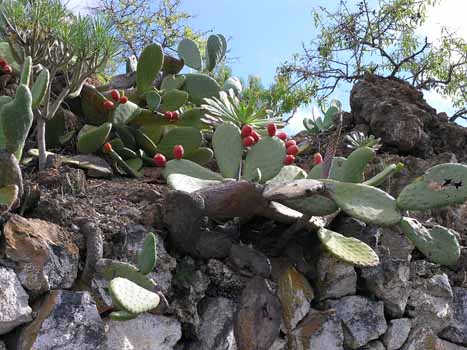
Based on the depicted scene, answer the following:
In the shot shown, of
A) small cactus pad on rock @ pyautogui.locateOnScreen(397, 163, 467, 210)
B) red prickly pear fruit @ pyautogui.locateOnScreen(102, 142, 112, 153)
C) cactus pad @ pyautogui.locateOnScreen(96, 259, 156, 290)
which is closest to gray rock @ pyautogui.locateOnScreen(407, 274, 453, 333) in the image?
small cactus pad on rock @ pyautogui.locateOnScreen(397, 163, 467, 210)

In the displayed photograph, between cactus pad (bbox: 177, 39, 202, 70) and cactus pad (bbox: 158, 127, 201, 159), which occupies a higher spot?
cactus pad (bbox: 177, 39, 202, 70)

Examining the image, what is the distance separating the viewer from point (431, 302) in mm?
3506

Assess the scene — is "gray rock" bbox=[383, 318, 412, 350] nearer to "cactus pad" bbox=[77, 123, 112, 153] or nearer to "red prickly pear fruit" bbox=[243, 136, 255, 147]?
"red prickly pear fruit" bbox=[243, 136, 255, 147]

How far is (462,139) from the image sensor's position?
489cm

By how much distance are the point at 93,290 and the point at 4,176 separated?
56 cm

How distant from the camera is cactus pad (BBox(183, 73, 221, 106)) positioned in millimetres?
4699

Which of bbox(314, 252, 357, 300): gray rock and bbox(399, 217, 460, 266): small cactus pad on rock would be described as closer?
bbox(399, 217, 460, 266): small cactus pad on rock

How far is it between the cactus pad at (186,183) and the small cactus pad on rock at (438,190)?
2.88 feet

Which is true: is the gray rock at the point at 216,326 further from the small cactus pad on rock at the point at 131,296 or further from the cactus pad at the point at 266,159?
the cactus pad at the point at 266,159

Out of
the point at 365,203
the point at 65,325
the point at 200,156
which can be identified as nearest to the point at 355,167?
the point at 365,203

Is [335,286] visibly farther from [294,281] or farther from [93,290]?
[93,290]

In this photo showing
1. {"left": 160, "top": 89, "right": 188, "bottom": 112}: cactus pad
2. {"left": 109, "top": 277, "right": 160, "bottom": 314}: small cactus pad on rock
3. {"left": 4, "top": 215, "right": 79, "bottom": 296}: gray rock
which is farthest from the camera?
{"left": 160, "top": 89, "right": 188, "bottom": 112}: cactus pad

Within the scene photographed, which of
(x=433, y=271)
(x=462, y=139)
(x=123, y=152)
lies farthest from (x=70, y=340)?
(x=462, y=139)

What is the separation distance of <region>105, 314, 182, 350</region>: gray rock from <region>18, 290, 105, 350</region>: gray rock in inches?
3.6
